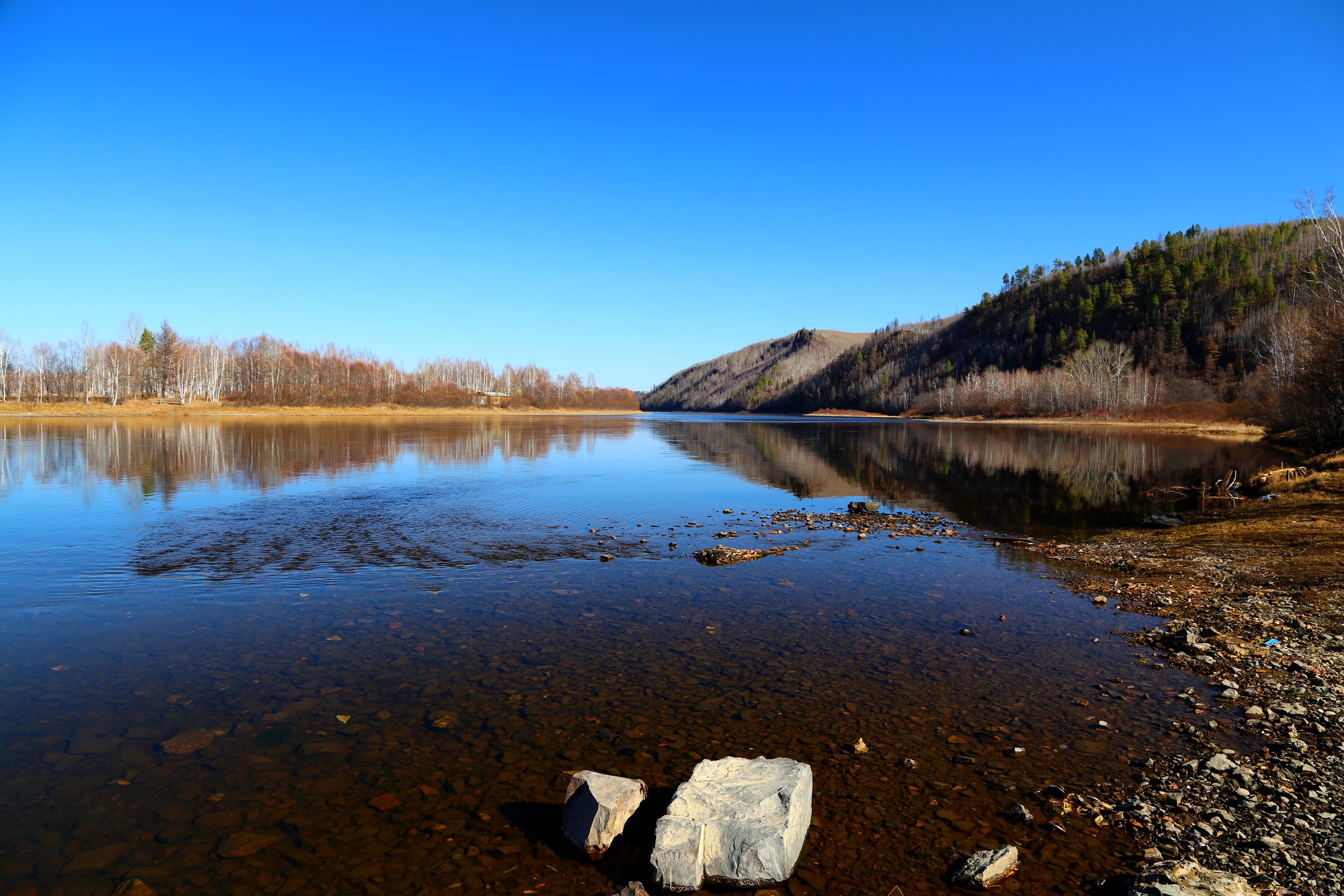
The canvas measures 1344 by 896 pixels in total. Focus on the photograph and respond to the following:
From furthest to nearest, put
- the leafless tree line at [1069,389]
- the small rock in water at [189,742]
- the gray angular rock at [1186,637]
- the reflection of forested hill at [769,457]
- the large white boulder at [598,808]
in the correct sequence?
the leafless tree line at [1069,389]
the reflection of forested hill at [769,457]
the gray angular rock at [1186,637]
the small rock in water at [189,742]
the large white boulder at [598,808]

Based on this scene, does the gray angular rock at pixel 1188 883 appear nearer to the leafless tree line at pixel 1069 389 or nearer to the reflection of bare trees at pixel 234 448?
the reflection of bare trees at pixel 234 448

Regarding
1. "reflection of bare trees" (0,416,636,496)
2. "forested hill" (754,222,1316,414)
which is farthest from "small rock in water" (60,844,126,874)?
"forested hill" (754,222,1316,414)

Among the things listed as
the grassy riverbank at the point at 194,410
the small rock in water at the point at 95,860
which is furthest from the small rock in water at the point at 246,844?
the grassy riverbank at the point at 194,410

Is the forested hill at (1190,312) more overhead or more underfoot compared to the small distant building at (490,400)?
more overhead

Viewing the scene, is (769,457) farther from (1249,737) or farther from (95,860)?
(95,860)

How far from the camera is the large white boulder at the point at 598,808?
5.63m

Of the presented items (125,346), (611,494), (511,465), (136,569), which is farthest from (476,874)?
(125,346)

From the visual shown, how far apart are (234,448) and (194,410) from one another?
261ft

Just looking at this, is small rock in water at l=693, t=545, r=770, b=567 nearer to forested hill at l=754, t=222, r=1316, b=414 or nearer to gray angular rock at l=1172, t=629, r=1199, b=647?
gray angular rock at l=1172, t=629, r=1199, b=647

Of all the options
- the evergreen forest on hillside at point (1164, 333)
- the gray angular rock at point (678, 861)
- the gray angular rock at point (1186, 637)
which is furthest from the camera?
the evergreen forest on hillside at point (1164, 333)

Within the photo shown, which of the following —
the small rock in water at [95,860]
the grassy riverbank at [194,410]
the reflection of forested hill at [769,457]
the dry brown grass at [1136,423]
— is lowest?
the small rock in water at [95,860]

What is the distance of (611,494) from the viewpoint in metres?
28.3

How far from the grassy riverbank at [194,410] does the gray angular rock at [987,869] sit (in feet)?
403

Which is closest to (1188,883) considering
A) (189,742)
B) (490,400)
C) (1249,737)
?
(1249,737)
